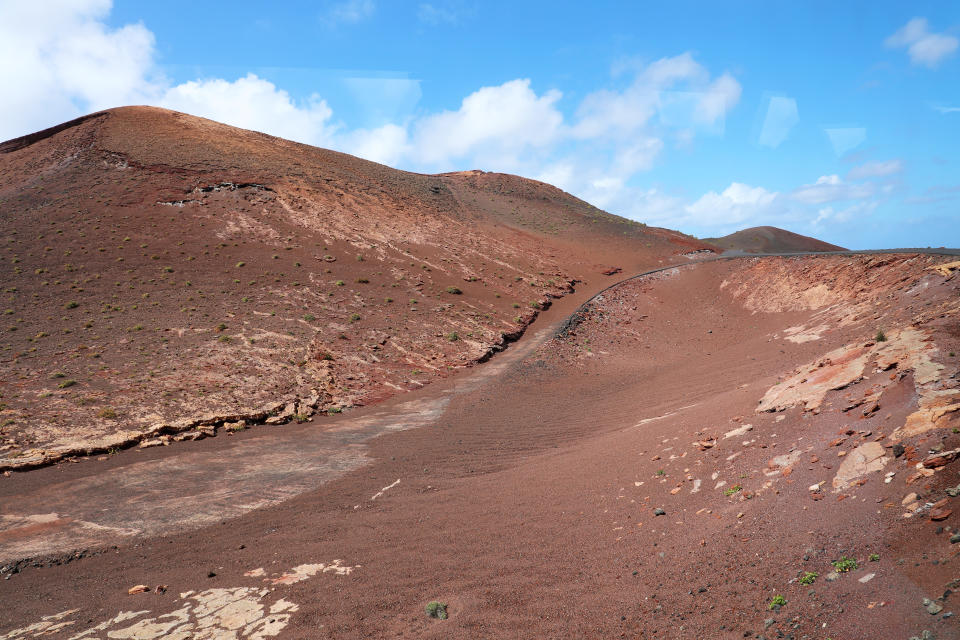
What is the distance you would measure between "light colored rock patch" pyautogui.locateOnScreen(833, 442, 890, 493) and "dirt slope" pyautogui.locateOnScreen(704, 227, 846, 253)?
54633 millimetres

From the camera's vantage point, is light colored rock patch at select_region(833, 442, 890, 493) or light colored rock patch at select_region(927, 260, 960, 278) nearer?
light colored rock patch at select_region(833, 442, 890, 493)

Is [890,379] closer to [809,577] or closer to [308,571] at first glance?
[809,577]

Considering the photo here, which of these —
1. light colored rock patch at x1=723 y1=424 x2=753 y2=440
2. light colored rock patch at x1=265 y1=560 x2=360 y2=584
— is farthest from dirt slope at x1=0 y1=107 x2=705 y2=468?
light colored rock patch at x1=723 y1=424 x2=753 y2=440

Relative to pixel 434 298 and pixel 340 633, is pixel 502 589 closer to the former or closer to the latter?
pixel 340 633

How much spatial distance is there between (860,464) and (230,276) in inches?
1223

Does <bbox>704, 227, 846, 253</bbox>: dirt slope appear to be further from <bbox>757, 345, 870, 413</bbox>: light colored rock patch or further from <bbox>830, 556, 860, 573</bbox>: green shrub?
<bbox>830, 556, 860, 573</bbox>: green shrub

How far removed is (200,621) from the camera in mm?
6676

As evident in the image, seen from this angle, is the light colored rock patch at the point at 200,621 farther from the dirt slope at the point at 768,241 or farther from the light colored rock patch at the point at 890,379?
the dirt slope at the point at 768,241

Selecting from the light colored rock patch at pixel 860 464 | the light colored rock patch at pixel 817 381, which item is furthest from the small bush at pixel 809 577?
the light colored rock patch at pixel 817 381

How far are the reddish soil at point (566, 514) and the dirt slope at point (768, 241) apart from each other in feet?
143

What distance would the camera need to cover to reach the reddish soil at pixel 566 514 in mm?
4945

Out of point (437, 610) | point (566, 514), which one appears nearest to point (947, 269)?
point (566, 514)

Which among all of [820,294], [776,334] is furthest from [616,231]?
[776,334]

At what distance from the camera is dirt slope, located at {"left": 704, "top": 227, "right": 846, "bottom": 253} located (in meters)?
56.3
